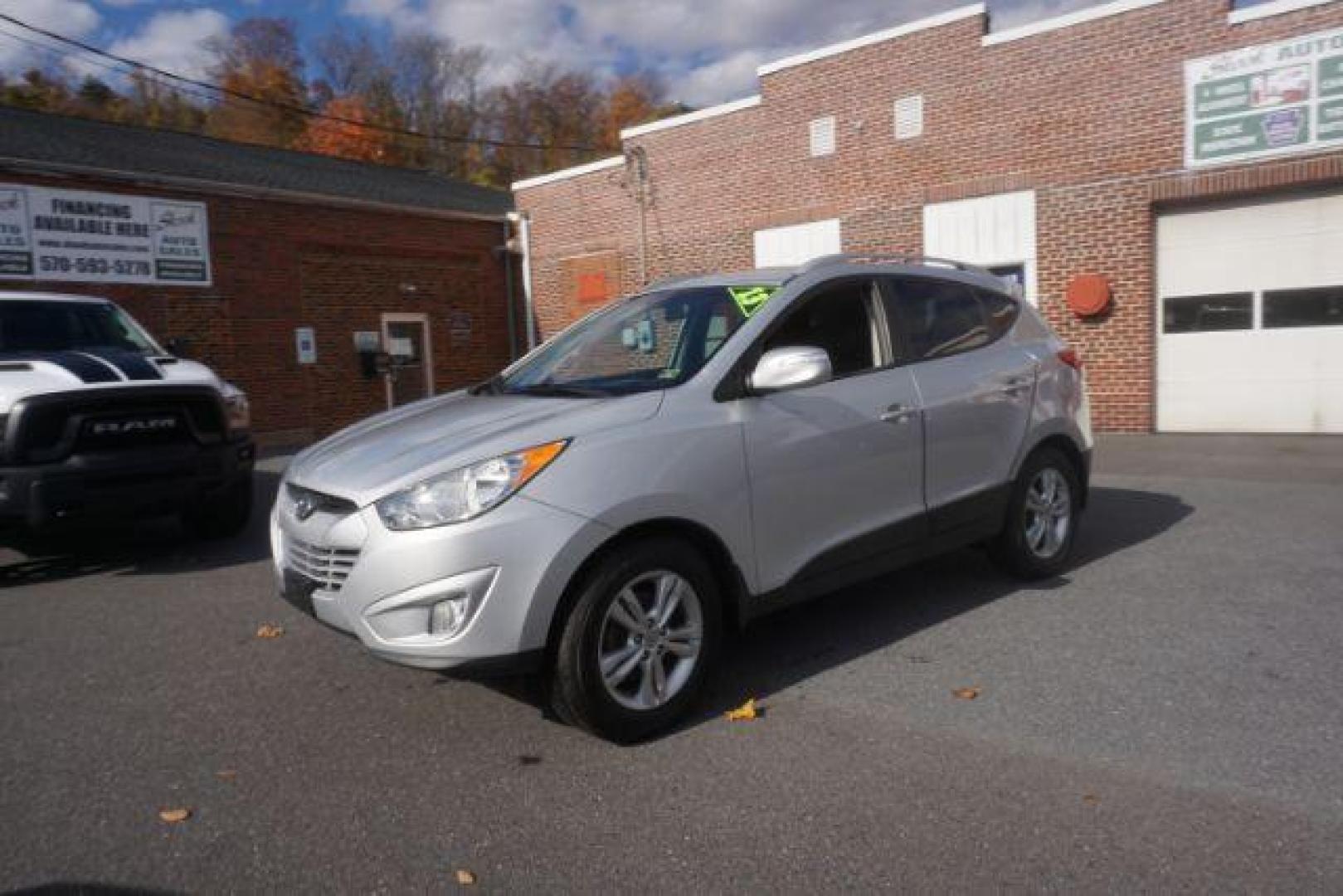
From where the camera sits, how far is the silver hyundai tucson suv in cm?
319

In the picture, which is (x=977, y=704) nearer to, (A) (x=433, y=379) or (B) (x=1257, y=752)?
(B) (x=1257, y=752)

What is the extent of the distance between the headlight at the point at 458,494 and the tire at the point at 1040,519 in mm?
2960

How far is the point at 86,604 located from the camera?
220 inches

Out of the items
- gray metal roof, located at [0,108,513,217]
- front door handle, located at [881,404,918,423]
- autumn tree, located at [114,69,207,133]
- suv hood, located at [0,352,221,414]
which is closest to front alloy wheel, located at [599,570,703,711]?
front door handle, located at [881,404,918,423]

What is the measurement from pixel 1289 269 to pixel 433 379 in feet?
44.9

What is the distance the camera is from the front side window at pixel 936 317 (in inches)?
183

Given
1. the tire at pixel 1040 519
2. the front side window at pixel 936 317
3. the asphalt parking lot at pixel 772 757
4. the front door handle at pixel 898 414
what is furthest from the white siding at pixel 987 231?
the front door handle at pixel 898 414

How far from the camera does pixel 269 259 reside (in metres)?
15.2

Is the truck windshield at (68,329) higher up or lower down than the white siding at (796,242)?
lower down

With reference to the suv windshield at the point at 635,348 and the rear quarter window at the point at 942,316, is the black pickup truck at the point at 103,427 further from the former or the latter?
the rear quarter window at the point at 942,316

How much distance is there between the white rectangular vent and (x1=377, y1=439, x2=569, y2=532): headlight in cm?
1152

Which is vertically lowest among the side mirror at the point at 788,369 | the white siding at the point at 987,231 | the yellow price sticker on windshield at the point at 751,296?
the side mirror at the point at 788,369

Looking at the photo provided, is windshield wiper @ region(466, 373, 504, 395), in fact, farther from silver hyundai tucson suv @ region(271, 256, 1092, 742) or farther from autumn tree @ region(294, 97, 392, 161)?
autumn tree @ region(294, 97, 392, 161)

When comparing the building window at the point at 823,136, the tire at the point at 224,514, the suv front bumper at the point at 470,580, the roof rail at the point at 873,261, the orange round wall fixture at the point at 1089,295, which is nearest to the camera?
the suv front bumper at the point at 470,580
